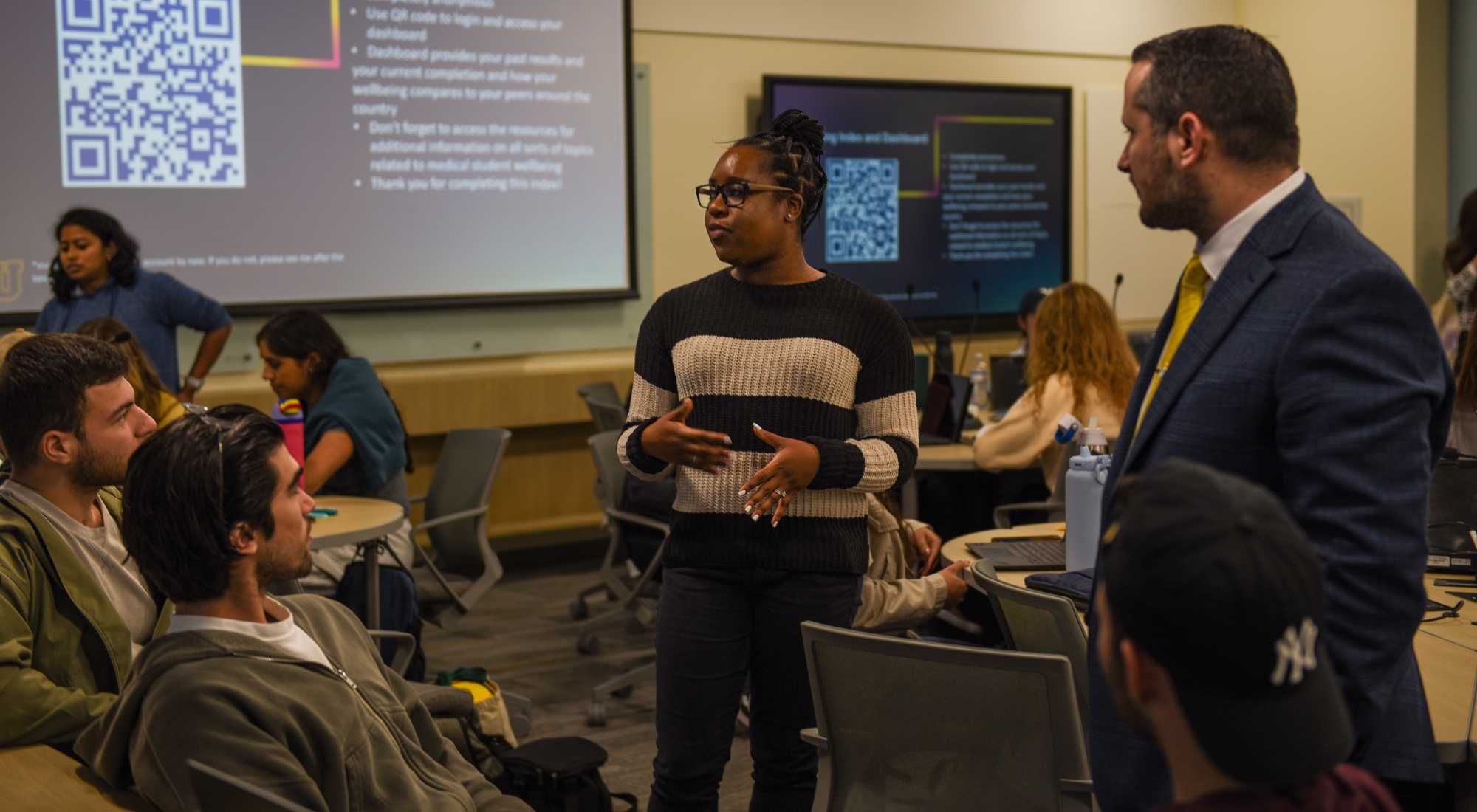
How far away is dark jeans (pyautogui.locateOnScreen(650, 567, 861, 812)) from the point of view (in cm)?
198

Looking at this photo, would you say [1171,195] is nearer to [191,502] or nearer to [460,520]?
[191,502]

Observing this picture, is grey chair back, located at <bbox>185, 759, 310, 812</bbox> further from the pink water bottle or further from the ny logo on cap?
the pink water bottle

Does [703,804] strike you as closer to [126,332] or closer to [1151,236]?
[126,332]

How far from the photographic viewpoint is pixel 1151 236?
767 cm

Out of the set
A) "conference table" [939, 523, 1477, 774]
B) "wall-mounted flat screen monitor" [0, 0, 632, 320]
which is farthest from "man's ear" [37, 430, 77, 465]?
"wall-mounted flat screen monitor" [0, 0, 632, 320]

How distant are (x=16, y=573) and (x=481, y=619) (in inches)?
131

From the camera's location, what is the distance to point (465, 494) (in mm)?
4078

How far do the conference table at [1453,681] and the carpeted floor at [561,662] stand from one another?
1380 mm

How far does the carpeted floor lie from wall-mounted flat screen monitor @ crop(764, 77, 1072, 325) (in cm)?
241

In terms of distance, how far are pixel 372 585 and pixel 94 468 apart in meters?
1.49

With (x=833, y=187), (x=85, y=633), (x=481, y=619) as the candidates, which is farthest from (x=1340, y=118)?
(x=85, y=633)

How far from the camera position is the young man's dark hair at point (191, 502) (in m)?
1.47

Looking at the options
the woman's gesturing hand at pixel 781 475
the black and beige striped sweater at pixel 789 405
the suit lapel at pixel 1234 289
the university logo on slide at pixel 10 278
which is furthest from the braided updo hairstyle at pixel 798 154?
the university logo on slide at pixel 10 278

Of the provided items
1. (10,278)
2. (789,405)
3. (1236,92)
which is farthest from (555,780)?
(10,278)
